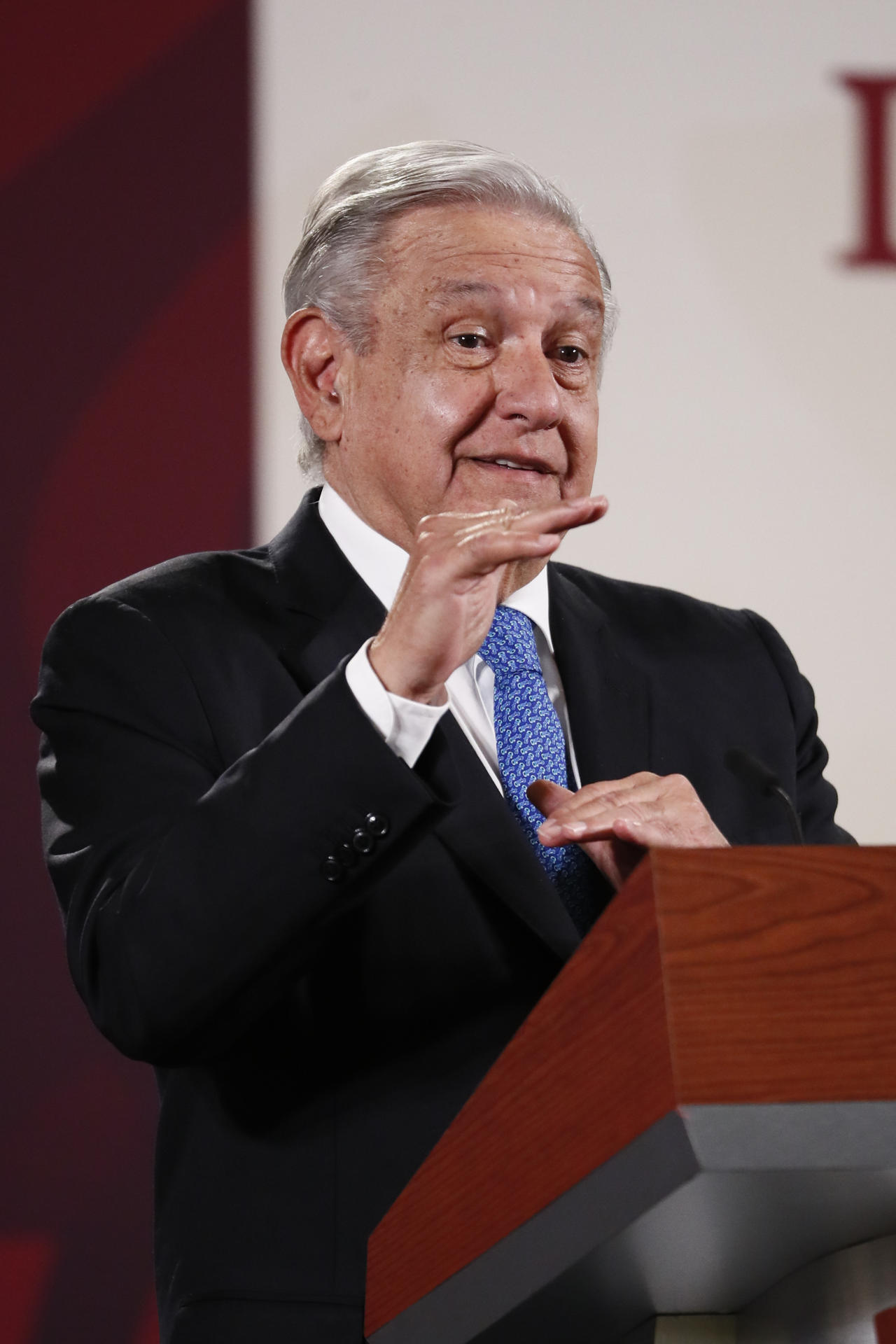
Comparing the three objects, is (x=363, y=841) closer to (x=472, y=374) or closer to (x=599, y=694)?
(x=599, y=694)

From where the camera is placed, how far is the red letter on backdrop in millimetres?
2477

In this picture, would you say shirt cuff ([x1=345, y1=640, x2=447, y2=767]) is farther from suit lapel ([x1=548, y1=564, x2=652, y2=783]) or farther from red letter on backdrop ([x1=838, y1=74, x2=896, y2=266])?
red letter on backdrop ([x1=838, y1=74, x2=896, y2=266])

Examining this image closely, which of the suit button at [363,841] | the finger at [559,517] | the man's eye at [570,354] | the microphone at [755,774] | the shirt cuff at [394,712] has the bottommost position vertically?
the microphone at [755,774]

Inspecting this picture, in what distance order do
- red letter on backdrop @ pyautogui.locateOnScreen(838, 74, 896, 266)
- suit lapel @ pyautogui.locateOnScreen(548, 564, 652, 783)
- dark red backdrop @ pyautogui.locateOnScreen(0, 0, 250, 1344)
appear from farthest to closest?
red letter on backdrop @ pyautogui.locateOnScreen(838, 74, 896, 266), dark red backdrop @ pyautogui.locateOnScreen(0, 0, 250, 1344), suit lapel @ pyautogui.locateOnScreen(548, 564, 652, 783)

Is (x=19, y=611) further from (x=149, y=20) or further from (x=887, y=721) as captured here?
(x=887, y=721)

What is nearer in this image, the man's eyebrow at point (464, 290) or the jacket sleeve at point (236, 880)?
the jacket sleeve at point (236, 880)

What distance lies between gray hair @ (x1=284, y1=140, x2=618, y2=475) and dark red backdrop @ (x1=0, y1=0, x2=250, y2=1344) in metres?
0.63

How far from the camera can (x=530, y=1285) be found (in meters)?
0.81

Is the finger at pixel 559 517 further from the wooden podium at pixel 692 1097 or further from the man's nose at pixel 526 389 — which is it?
the man's nose at pixel 526 389

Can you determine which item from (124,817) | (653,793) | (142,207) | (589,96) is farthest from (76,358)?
(653,793)

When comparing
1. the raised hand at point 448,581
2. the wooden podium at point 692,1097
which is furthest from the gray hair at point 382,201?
the wooden podium at point 692,1097

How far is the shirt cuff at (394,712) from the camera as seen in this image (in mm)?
1130

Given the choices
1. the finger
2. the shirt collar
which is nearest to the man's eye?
the shirt collar

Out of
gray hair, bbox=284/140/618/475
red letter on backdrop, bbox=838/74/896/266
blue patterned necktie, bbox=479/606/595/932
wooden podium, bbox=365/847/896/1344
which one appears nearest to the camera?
wooden podium, bbox=365/847/896/1344
